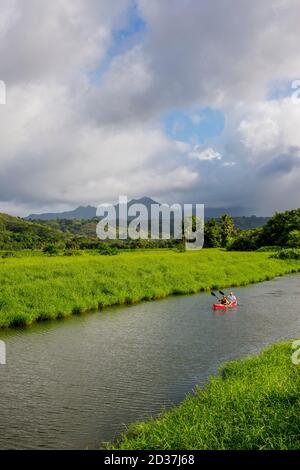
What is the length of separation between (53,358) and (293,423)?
12788 mm

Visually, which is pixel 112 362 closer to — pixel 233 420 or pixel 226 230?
pixel 233 420

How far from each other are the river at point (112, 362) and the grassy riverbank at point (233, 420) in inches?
61.4

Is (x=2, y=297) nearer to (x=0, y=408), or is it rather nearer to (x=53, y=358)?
(x=53, y=358)

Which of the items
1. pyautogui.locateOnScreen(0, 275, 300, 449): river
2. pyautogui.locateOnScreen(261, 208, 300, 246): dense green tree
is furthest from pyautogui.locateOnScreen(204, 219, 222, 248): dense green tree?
pyautogui.locateOnScreen(0, 275, 300, 449): river

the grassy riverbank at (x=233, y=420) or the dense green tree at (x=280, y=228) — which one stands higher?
the dense green tree at (x=280, y=228)

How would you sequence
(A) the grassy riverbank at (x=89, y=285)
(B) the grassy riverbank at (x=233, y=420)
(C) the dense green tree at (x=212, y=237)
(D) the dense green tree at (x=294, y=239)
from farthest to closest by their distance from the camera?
(C) the dense green tree at (x=212, y=237) → (D) the dense green tree at (x=294, y=239) → (A) the grassy riverbank at (x=89, y=285) → (B) the grassy riverbank at (x=233, y=420)

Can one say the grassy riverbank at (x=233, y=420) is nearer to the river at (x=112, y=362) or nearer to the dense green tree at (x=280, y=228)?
the river at (x=112, y=362)

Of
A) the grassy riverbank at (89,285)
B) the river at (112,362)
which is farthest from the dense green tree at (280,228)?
the river at (112,362)

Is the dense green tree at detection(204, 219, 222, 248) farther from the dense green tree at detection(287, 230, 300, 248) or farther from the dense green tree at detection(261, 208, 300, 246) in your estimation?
the dense green tree at detection(287, 230, 300, 248)

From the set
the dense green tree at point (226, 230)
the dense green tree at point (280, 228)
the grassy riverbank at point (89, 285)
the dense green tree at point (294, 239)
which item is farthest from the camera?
the dense green tree at point (226, 230)

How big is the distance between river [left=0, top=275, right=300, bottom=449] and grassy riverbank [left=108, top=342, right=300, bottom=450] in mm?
1559

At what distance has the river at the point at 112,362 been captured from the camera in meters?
13.8

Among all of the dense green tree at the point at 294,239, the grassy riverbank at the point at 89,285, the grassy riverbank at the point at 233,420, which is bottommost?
the grassy riverbank at the point at 233,420
